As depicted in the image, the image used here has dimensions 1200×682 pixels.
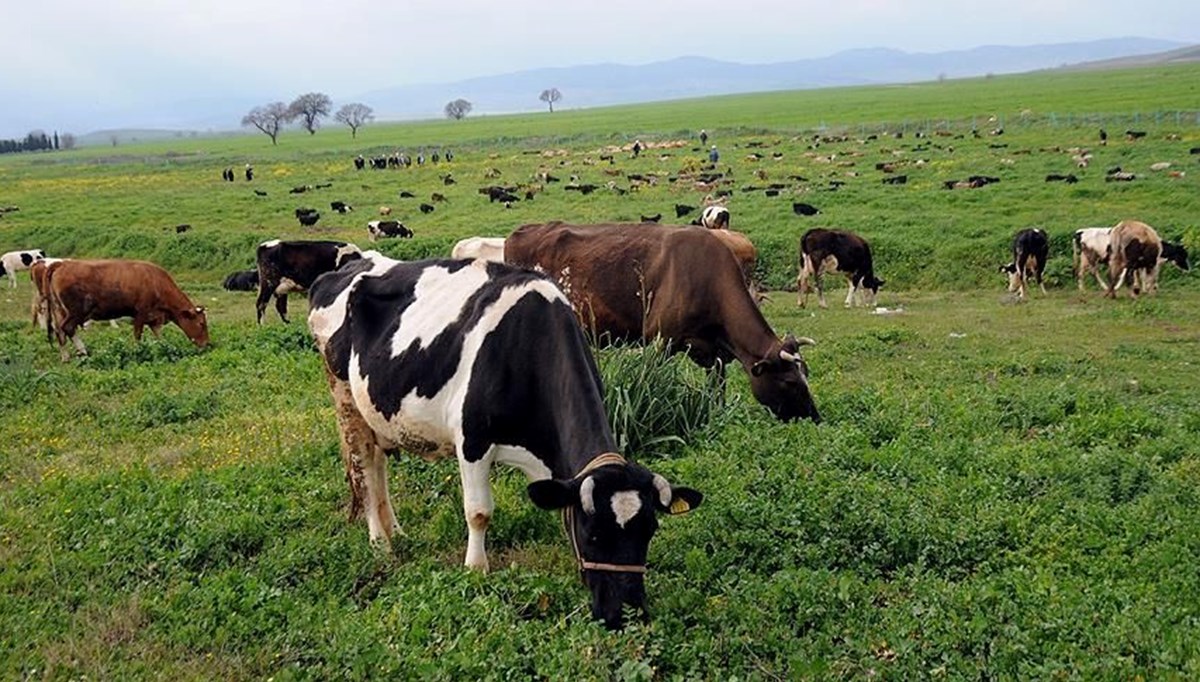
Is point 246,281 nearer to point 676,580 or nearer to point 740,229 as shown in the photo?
point 740,229

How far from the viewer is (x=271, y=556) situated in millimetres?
6980

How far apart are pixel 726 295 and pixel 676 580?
16.0ft

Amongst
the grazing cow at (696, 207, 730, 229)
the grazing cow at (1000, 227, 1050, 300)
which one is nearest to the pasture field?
the grazing cow at (1000, 227, 1050, 300)

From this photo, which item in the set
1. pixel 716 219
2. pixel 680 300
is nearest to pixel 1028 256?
pixel 716 219

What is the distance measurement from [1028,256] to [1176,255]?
3517 millimetres

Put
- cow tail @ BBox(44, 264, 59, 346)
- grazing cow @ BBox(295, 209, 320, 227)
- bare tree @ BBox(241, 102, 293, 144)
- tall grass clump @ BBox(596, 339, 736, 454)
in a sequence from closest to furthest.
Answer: tall grass clump @ BBox(596, 339, 736, 454) → cow tail @ BBox(44, 264, 59, 346) → grazing cow @ BBox(295, 209, 320, 227) → bare tree @ BBox(241, 102, 293, 144)

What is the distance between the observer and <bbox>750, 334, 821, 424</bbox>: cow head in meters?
10.1

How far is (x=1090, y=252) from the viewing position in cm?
2297

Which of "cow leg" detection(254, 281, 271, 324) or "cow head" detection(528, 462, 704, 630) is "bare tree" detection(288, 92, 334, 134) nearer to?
"cow leg" detection(254, 281, 271, 324)

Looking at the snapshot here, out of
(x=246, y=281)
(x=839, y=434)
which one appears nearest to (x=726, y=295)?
(x=839, y=434)

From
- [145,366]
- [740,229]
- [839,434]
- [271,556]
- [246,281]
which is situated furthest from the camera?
[740,229]

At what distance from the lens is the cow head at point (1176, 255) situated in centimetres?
2269

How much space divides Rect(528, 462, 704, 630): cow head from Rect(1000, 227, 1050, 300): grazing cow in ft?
64.3

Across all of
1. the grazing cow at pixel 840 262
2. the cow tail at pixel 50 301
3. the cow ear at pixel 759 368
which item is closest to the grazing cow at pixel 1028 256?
the grazing cow at pixel 840 262
